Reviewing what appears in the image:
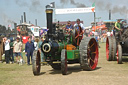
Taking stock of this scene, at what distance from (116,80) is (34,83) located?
2.30 m

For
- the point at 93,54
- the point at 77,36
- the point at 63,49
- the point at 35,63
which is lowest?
the point at 35,63

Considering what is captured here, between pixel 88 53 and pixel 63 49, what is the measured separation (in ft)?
4.33

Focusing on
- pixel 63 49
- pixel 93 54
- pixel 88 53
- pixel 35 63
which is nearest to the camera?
pixel 35 63

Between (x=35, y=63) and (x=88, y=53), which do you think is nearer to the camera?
(x=35, y=63)

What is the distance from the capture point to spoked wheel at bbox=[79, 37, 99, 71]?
845cm

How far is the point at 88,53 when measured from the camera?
898 cm

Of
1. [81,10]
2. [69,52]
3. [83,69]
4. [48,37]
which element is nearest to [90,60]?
[83,69]

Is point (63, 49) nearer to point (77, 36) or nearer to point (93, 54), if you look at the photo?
point (77, 36)

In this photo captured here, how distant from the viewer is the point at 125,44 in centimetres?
1099

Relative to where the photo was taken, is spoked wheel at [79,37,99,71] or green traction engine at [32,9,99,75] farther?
spoked wheel at [79,37,99,71]

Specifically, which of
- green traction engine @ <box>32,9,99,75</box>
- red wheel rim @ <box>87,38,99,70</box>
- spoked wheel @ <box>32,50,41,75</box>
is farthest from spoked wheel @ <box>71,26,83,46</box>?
spoked wheel @ <box>32,50,41,75</box>

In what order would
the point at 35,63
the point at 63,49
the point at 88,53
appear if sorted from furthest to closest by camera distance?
the point at 88,53 < the point at 63,49 < the point at 35,63

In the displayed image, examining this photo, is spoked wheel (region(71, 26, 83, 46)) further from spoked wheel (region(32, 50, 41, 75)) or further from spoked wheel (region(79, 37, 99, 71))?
spoked wheel (region(32, 50, 41, 75))

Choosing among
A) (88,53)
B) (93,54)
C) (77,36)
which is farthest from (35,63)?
(93,54)
